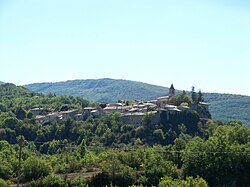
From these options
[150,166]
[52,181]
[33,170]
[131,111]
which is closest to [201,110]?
[131,111]

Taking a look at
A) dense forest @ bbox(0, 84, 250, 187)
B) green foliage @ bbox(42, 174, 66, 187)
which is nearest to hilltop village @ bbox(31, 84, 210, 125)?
dense forest @ bbox(0, 84, 250, 187)

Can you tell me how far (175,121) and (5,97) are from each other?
64.2 m

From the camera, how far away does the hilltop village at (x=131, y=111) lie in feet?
255

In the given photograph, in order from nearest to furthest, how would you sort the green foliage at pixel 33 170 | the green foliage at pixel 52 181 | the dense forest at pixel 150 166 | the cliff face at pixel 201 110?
1. the green foliage at pixel 52 181
2. the dense forest at pixel 150 166
3. the green foliage at pixel 33 170
4. the cliff face at pixel 201 110

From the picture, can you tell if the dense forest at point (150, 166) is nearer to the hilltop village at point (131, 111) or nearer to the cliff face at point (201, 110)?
the hilltop village at point (131, 111)

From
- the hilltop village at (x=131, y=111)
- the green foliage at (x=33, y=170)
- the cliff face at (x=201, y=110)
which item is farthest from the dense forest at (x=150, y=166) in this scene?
the cliff face at (x=201, y=110)

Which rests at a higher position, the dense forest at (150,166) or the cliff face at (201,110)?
the cliff face at (201,110)

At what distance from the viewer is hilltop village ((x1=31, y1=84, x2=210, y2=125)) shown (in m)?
77.7

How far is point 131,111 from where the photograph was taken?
86.0 meters

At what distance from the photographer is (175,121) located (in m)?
76.6

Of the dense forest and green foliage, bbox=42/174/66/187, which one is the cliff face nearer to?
the dense forest

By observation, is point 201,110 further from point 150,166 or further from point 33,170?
point 33,170

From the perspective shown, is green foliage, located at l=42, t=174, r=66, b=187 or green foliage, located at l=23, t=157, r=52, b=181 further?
green foliage, located at l=23, t=157, r=52, b=181

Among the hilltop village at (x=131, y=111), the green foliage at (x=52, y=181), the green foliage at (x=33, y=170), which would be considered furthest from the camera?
the hilltop village at (x=131, y=111)
